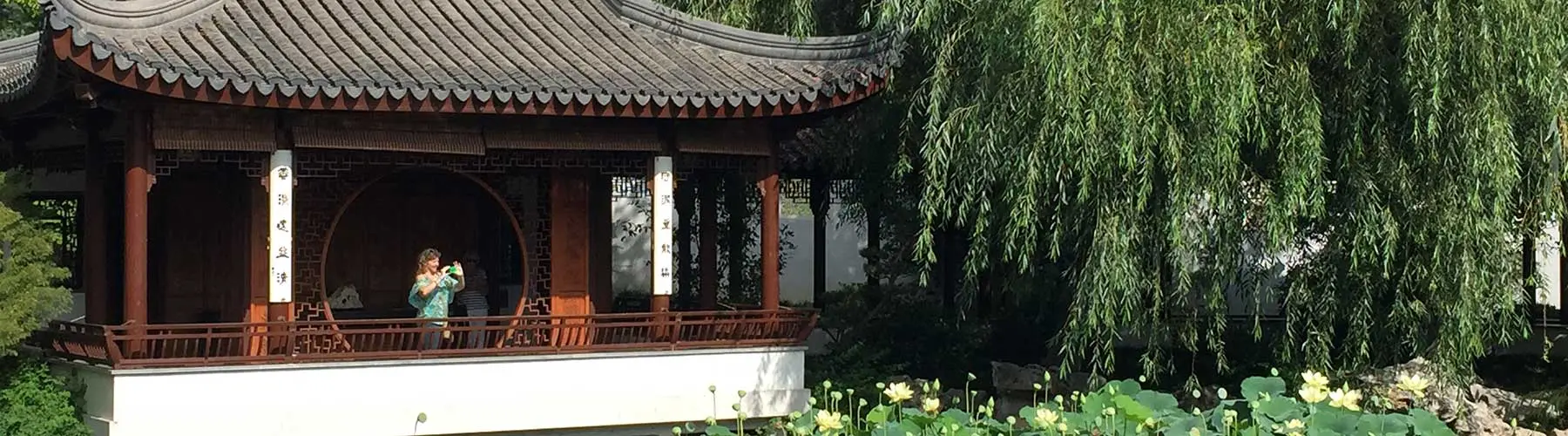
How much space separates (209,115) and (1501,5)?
5868 millimetres

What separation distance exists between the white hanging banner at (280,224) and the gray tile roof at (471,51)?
18.7 inches

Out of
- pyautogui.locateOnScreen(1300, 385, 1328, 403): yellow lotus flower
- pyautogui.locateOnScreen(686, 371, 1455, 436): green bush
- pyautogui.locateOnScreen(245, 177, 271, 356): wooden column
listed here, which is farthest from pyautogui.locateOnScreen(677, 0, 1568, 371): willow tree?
pyautogui.locateOnScreen(245, 177, 271, 356): wooden column

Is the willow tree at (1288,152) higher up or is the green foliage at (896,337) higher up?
the willow tree at (1288,152)

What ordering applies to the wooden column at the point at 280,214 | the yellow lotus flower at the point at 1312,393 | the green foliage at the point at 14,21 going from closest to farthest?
1. the yellow lotus flower at the point at 1312,393
2. the wooden column at the point at 280,214
3. the green foliage at the point at 14,21

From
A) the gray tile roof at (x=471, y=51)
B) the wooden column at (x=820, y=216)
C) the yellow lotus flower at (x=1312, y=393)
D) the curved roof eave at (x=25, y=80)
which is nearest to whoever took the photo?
the yellow lotus flower at (x=1312, y=393)

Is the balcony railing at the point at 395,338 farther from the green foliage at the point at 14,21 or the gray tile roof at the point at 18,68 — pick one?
the green foliage at the point at 14,21

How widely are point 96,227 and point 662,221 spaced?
9.71 ft

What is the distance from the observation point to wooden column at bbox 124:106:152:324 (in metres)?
8.02

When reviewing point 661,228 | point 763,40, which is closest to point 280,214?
point 661,228

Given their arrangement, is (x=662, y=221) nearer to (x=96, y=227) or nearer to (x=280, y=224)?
(x=280, y=224)

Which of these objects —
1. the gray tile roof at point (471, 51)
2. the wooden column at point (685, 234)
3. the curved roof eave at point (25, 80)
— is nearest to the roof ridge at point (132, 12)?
the gray tile roof at point (471, 51)

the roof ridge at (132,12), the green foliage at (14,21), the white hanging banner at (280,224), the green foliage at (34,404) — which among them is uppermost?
the green foliage at (14,21)

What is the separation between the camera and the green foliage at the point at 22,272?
8.03 metres

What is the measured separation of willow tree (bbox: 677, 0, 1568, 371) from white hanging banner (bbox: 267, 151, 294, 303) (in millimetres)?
3060
